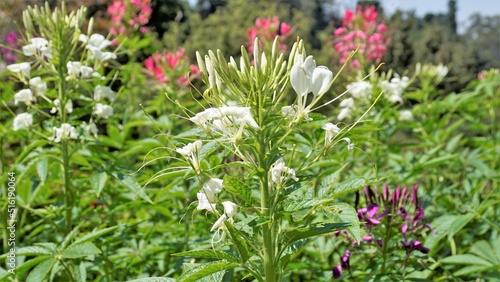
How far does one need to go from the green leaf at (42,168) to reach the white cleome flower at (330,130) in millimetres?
1088

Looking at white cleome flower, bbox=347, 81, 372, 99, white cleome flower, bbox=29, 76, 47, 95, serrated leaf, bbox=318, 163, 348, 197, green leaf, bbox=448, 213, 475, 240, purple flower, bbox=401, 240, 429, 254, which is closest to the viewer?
serrated leaf, bbox=318, 163, 348, 197

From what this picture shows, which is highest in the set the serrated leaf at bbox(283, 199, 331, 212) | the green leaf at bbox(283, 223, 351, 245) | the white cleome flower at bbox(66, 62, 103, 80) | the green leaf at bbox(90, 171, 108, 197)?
the white cleome flower at bbox(66, 62, 103, 80)

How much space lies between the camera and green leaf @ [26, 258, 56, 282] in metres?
1.52

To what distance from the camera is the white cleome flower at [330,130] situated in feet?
3.74

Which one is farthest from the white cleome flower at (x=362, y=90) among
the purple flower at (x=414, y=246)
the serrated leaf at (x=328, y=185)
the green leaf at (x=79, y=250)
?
the green leaf at (x=79, y=250)

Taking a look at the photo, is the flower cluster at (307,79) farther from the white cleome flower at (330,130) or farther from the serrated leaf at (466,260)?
the serrated leaf at (466,260)

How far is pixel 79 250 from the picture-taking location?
5.03 feet

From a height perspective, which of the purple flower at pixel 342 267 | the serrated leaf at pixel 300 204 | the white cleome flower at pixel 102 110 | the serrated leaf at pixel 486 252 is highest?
the serrated leaf at pixel 300 204

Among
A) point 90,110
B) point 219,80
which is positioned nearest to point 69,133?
point 90,110

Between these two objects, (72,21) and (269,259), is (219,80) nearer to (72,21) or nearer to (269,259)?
(269,259)

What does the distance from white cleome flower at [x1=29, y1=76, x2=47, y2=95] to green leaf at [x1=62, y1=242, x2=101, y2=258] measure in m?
0.75

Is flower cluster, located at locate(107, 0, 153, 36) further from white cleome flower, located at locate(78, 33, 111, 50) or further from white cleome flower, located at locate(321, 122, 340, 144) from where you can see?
white cleome flower, located at locate(321, 122, 340, 144)

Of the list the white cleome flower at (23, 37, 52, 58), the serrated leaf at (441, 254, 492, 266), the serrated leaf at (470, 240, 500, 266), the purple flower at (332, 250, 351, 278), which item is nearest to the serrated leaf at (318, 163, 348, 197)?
the purple flower at (332, 250, 351, 278)

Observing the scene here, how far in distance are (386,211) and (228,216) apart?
0.70 metres
